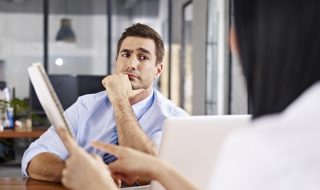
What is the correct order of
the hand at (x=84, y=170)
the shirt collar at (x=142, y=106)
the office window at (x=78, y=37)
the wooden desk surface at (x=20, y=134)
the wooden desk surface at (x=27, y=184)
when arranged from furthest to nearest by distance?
the office window at (x=78, y=37)
the wooden desk surface at (x=20, y=134)
the shirt collar at (x=142, y=106)
the wooden desk surface at (x=27, y=184)
the hand at (x=84, y=170)

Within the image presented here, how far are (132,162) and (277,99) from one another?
20.8 inches

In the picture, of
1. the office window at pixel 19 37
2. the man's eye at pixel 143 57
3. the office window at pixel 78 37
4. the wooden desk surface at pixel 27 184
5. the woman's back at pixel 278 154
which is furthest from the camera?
the office window at pixel 78 37

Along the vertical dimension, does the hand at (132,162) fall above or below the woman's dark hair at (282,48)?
below

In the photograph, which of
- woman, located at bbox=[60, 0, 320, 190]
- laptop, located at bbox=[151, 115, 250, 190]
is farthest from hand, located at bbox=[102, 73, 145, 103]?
woman, located at bbox=[60, 0, 320, 190]

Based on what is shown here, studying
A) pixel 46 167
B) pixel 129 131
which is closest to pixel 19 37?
pixel 129 131

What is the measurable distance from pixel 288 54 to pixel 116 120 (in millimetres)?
1500

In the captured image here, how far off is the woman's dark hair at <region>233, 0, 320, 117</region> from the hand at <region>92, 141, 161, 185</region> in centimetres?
47

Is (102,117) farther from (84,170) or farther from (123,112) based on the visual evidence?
(84,170)

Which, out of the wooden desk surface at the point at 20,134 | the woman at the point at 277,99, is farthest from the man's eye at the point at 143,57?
the wooden desk surface at the point at 20,134

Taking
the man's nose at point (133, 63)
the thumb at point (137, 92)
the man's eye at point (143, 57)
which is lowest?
the thumb at point (137, 92)

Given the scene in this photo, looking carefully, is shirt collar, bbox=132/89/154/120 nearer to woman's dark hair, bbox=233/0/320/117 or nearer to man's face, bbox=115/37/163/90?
man's face, bbox=115/37/163/90

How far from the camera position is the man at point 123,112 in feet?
6.10

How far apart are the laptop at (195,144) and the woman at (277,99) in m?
0.97

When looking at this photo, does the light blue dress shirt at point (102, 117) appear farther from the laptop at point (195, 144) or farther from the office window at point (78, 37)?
the office window at point (78, 37)
